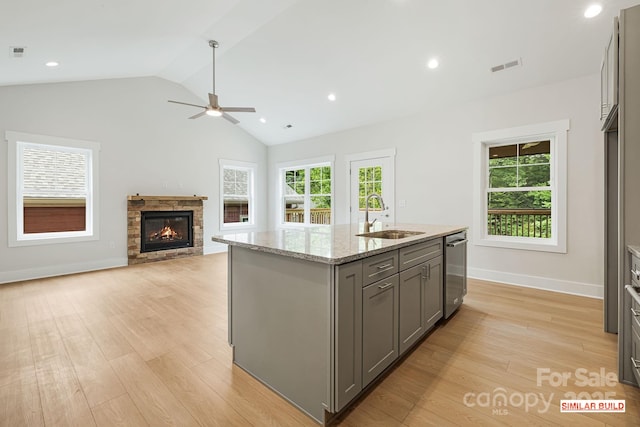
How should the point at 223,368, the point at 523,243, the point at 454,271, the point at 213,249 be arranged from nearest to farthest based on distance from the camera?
the point at 223,368
the point at 454,271
the point at 523,243
the point at 213,249

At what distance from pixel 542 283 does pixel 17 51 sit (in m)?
6.86

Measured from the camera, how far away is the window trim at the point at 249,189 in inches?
282

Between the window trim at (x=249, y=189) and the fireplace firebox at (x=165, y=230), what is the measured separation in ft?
2.77

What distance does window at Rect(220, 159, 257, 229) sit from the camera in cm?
726

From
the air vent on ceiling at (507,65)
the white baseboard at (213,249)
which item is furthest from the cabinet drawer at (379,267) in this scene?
the white baseboard at (213,249)

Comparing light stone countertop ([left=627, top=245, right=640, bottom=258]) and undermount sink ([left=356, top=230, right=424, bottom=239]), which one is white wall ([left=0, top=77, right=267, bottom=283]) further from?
light stone countertop ([left=627, top=245, right=640, bottom=258])

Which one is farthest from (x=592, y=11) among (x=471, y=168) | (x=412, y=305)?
(x=412, y=305)

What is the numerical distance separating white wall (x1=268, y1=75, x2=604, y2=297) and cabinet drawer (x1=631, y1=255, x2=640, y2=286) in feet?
7.52

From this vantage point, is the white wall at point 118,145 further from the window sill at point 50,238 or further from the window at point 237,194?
the window at point 237,194

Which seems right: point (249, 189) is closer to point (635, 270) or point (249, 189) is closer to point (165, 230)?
point (165, 230)

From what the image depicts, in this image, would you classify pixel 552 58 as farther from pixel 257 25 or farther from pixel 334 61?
pixel 257 25

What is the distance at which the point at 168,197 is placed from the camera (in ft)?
19.9

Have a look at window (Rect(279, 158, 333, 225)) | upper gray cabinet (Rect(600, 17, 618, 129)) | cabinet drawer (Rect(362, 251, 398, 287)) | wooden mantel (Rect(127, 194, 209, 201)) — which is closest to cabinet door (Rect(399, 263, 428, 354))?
cabinet drawer (Rect(362, 251, 398, 287))

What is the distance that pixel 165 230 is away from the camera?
623 centimetres
